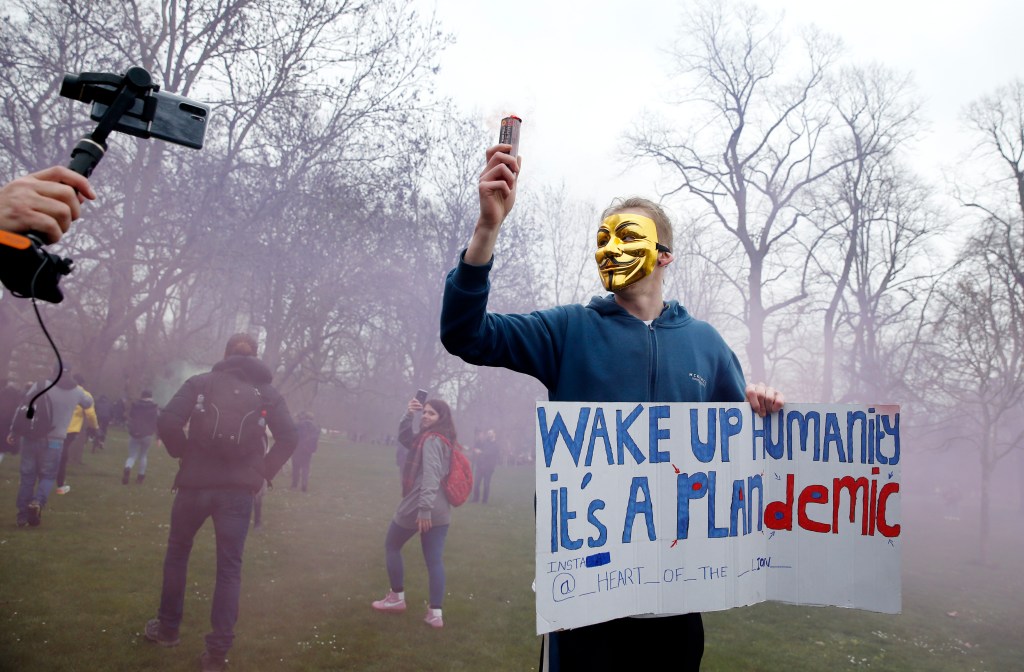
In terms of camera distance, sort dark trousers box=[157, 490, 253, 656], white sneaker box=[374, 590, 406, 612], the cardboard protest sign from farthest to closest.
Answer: white sneaker box=[374, 590, 406, 612]
dark trousers box=[157, 490, 253, 656]
the cardboard protest sign

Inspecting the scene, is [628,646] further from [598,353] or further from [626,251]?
[626,251]

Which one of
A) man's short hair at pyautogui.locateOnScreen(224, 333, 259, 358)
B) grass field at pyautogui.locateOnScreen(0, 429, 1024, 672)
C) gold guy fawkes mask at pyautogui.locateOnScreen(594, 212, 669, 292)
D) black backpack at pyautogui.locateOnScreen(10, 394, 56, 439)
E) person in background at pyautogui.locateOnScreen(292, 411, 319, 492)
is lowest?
grass field at pyautogui.locateOnScreen(0, 429, 1024, 672)

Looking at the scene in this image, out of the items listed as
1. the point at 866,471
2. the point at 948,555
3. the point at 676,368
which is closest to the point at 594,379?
the point at 676,368

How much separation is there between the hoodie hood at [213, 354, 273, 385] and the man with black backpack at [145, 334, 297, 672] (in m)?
0.14

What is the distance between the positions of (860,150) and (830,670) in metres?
16.8

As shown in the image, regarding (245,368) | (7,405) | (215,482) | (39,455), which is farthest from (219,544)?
(7,405)

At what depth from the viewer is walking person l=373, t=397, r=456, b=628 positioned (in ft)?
19.1

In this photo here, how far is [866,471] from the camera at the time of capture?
7.63ft

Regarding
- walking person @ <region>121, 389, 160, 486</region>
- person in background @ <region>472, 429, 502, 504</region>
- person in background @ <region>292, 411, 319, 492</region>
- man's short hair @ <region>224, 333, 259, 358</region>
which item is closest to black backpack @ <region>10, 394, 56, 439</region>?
walking person @ <region>121, 389, 160, 486</region>

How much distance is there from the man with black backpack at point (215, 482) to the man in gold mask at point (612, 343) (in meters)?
3.08

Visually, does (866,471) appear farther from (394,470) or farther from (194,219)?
(394,470)

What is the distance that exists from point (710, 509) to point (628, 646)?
1.64 ft

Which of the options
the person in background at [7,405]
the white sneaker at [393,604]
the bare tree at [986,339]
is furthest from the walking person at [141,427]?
the bare tree at [986,339]

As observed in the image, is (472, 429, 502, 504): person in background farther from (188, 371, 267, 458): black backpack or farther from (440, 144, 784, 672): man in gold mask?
(440, 144, 784, 672): man in gold mask
